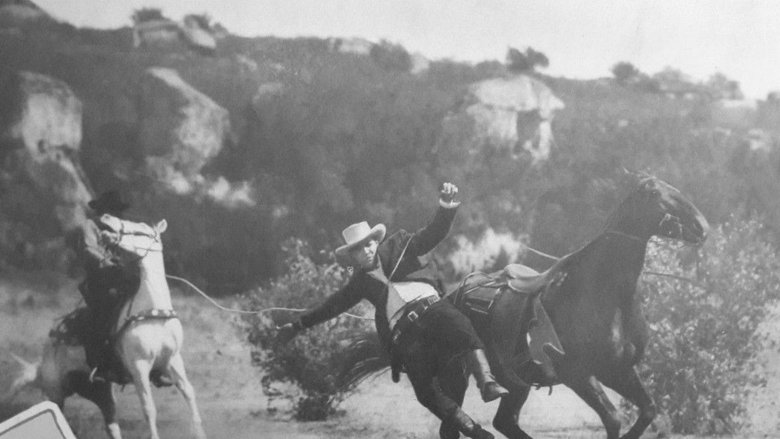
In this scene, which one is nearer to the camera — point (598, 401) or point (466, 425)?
point (466, 425)

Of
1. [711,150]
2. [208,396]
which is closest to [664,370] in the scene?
[711,150]

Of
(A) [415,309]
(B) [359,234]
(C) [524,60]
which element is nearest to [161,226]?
(B) [359,234]

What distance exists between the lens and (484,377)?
418cm

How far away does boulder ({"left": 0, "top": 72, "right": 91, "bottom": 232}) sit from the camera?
450 centimetres

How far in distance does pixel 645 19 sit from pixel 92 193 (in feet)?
9.35

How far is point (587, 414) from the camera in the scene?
4.50 metres

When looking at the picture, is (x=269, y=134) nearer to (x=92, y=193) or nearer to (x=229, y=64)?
(x=229, y=64)

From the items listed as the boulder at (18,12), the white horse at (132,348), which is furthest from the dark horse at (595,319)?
the boulder at (18,12)

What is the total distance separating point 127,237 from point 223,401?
87cm

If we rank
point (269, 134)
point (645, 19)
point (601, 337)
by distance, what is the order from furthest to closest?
point (645, 19) → point (269, 134) → point (601, 337)

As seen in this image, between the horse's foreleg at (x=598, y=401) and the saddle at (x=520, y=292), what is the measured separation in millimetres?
157

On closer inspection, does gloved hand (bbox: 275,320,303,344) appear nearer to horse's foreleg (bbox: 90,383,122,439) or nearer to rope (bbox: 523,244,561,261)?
horse's foreleg (bbox: 90,383,122,439)

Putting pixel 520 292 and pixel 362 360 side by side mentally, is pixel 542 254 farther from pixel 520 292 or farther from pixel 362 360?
pixel 362 360

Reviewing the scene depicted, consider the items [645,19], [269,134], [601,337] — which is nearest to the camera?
[601,337]
